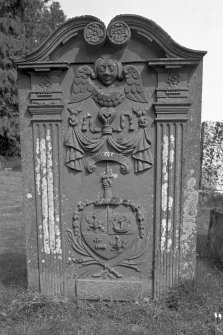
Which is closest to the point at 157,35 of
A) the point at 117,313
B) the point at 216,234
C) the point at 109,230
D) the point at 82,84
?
the point at 82,84

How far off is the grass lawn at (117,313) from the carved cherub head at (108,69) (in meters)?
2.38

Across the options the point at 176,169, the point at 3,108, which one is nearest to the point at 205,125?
the point at 176,169

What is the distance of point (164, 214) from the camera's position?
319 centimetres

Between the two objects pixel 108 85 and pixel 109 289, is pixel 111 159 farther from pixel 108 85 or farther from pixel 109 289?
pixel 109 289

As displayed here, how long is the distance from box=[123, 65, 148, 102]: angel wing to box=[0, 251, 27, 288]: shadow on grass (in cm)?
261

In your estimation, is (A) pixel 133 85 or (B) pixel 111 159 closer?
(A) pixel 133 85

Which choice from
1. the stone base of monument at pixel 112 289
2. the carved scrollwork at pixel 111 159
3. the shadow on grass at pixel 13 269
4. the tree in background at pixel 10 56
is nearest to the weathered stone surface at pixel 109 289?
the stone base of monument at pixel 112 289

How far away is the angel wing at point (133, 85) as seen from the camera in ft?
9.87

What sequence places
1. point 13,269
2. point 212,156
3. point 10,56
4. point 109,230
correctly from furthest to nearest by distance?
point 10,56 → point 212,156 → point 13,269 → point 109,230

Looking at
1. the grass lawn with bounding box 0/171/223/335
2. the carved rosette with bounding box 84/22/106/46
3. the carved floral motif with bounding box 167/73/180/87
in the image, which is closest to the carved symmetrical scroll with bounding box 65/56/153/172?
the carved rosette with bounding box 84/22/106/46

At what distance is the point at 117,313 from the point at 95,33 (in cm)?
293

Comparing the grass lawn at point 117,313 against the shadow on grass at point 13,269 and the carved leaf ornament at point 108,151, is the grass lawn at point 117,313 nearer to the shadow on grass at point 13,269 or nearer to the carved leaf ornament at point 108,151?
the shadow on grass at point 13,269

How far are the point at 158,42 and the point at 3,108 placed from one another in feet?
49.8

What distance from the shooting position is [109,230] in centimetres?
329
